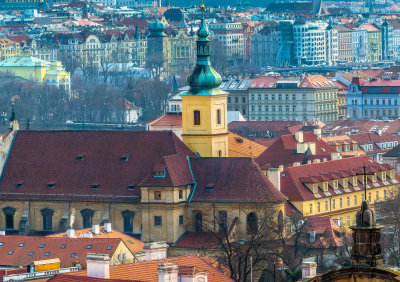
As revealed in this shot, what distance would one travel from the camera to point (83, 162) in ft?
247

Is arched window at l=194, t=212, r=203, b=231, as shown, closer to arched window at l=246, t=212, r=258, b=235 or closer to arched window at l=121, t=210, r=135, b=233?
arched window at l=246, t=212, r=258, b=235

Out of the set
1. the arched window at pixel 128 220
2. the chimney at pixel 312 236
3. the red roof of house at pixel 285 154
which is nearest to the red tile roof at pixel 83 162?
the arched window at pixel 128 220

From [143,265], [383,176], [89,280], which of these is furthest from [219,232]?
[89,280]

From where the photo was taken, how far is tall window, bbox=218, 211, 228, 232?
68812 millimetres

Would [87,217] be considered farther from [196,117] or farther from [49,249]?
[49,249]

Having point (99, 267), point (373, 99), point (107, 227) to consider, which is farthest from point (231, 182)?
point (373, 99)

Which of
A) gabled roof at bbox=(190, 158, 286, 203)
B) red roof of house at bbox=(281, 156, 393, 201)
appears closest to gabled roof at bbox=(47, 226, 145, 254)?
gabled roof at bbox=(190, 158, 286, 203)

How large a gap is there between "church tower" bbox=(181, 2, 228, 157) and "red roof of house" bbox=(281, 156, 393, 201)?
3.14 m

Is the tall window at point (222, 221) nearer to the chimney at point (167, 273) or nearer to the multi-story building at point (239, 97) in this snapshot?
the chimney at point (167, 273)

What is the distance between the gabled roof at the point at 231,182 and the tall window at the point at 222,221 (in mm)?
518

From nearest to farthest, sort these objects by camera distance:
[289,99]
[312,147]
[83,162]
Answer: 1. [83,162]
2. [312,147]
3. [289,99]

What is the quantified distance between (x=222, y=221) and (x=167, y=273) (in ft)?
106

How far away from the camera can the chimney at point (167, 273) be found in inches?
1478

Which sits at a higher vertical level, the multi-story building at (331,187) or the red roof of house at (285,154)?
the red roof of house at (285,154)
